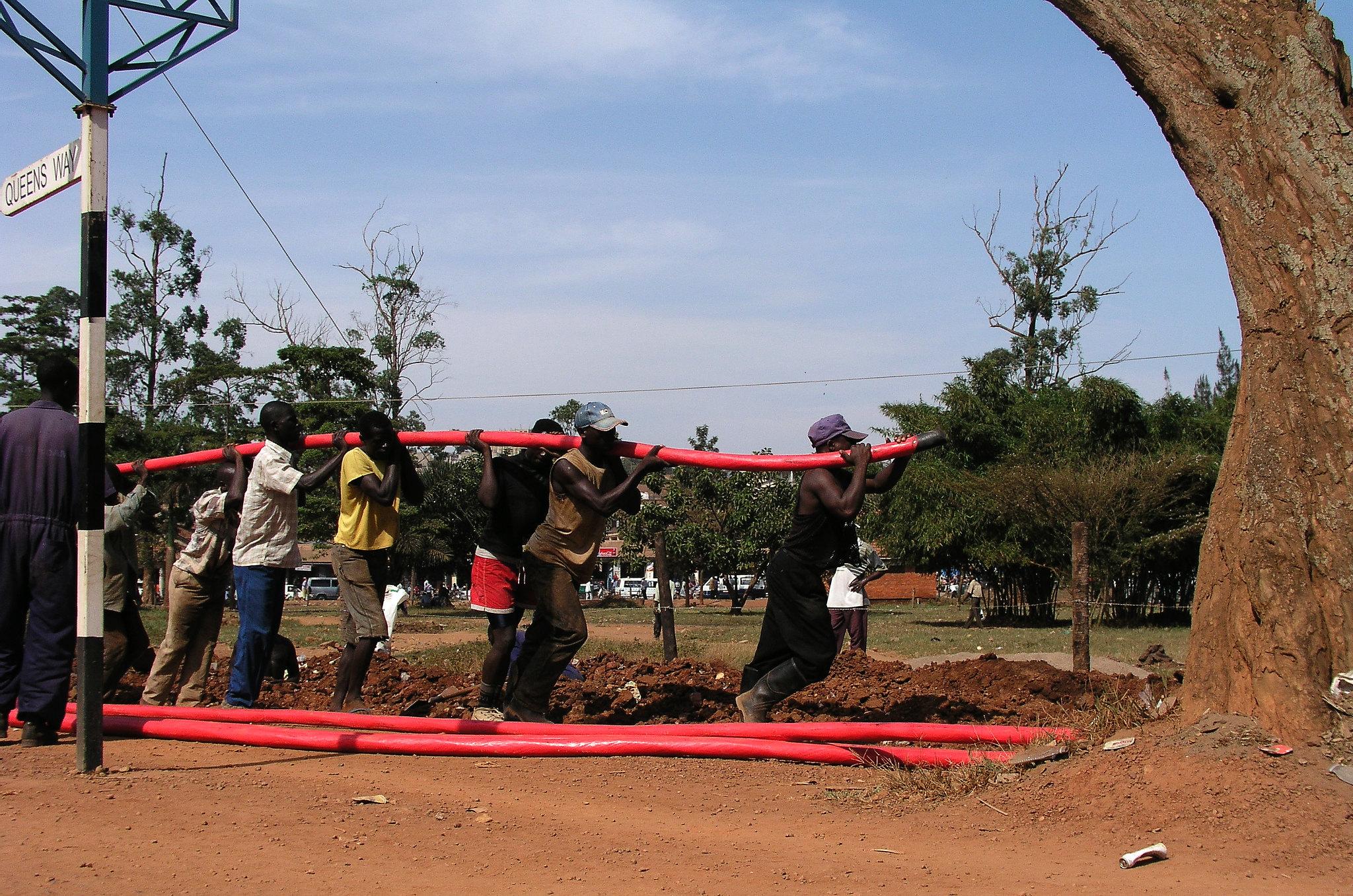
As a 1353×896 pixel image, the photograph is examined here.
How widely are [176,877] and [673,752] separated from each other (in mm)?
2652

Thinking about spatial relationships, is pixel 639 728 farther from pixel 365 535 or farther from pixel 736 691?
pixel 736 691

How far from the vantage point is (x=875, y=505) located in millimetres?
31047

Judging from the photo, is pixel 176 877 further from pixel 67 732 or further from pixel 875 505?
pixel 875 505

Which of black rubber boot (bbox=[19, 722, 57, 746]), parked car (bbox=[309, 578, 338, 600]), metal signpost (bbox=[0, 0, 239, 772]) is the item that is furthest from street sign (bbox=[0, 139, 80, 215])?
parked car (bbox=[309, 578, 338, 600])

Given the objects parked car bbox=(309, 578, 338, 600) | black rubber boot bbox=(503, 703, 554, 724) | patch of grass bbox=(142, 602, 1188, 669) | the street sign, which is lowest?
parked car bbox=(309, 578, 338, 600)

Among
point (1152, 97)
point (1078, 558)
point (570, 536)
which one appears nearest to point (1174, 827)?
point (1152, 97)

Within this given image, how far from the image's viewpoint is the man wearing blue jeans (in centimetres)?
704

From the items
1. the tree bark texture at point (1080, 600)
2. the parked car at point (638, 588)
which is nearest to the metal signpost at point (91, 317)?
the tree bark texture at point (1080, 600)

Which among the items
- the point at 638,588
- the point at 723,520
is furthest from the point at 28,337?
the point at 638,588

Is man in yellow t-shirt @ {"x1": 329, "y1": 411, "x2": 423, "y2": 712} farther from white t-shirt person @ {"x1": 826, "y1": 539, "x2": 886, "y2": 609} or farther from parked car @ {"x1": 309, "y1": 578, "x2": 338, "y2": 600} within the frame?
parked car @ {"x1": 309, "y1": 578, "x2": 338, "y2": 600}

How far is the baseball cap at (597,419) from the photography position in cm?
672

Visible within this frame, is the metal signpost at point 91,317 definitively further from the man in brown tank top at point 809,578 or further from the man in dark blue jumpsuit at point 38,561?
the man in brown tank top at point 809,578

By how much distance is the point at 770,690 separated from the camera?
651 cm

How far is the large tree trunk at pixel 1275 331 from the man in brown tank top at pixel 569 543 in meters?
3.13
